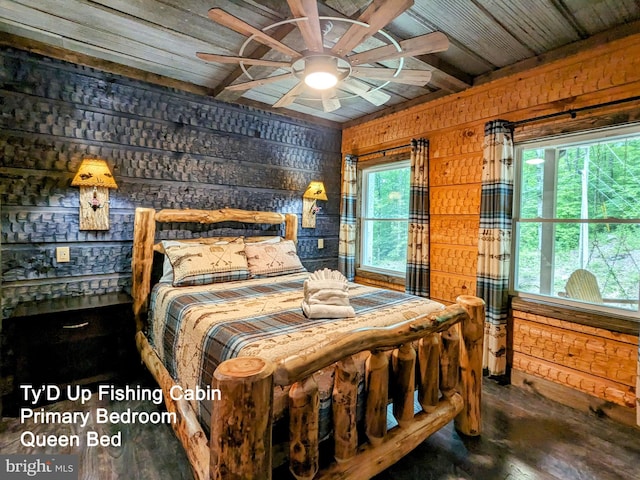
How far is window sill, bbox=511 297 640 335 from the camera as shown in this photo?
2.14m

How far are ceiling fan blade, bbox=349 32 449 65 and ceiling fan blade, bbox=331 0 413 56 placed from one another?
0.12 metres

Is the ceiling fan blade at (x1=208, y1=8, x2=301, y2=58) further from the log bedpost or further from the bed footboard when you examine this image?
the log bedpost

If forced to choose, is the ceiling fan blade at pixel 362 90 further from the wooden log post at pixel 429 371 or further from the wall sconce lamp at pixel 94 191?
the wall sconce lamp at pixel 94 191

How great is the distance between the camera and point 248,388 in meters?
1.03

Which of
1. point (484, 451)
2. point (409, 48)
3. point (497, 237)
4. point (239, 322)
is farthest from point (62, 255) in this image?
point (497, 237)

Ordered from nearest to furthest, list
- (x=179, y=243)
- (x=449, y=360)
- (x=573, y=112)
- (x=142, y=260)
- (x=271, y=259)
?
1. (x=449, y=360)
2. (x=573, y=112)
3. (x=142, y=260)
4. (x=179, y=243)
5. (x=271, y=259)

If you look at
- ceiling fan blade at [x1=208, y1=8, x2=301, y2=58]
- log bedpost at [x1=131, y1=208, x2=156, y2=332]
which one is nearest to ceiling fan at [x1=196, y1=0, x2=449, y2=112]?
ceiling fan blade at [x1=208, y1=8, x2=301, y2=58]

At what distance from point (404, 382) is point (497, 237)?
1596 millimetres

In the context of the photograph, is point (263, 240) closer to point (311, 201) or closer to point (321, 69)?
point (311, 201)

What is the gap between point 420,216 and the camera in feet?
10.6

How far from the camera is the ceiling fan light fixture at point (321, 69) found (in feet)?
5.52

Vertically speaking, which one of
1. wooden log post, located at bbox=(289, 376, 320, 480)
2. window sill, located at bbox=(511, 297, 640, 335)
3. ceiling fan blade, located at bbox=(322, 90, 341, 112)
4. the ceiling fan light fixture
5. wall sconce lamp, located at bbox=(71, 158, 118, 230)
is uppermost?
ceiling fan blade, located at bbox=(322, 90, 341, 112)

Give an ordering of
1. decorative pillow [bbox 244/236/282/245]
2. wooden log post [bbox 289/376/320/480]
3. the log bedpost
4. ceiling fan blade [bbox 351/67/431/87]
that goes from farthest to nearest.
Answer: decorative pillow [bbox 244/236/282/245] → the log bedpost → ceiling fan blade [bbox 351/67/431/87] → wooden log post [bbox 289/376/320/480]

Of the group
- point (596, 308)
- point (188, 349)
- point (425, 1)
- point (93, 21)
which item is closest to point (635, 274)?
point (596, 308)
